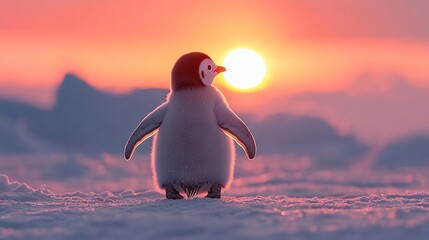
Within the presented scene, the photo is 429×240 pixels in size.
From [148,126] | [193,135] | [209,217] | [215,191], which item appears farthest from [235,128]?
[209,217]

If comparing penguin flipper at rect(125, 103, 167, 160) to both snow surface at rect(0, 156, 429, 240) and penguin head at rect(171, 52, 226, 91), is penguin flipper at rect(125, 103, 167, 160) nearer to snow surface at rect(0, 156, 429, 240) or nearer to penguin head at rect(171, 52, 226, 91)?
penguin head at rect(171, 52, 226, 91)

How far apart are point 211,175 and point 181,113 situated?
709mm

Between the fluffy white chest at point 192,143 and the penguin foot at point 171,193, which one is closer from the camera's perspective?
the fluffy white chest at point 192,143

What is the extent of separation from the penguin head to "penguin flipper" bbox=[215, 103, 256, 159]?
0.38 meters

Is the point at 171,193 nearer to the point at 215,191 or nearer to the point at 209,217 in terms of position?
the point at 215,191

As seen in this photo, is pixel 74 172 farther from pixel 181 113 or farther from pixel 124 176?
pixel 181 113

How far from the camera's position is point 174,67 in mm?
8453

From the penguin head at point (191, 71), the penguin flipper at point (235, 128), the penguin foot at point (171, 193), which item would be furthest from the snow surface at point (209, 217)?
the penguin head at point (191, 71)

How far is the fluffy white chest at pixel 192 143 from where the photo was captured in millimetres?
8188

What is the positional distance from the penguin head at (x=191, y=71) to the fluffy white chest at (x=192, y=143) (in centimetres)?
11

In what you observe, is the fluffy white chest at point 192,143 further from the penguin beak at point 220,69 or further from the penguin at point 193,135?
the penguin beak at point 220,69

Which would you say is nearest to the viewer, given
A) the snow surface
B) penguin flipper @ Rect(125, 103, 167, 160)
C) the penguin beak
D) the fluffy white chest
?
the snow surface

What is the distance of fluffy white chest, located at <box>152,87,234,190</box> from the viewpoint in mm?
8188

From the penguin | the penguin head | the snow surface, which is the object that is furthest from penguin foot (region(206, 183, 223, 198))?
the penguin head
